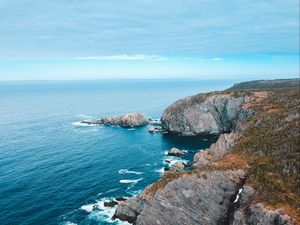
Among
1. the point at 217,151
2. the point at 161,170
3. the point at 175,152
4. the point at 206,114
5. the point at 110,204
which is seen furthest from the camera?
the point at 206,114

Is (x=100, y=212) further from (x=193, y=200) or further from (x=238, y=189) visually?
(x=238, y=189)

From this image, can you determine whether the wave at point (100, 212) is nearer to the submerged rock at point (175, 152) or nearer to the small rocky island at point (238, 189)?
the small rocky island at point (238, 189)

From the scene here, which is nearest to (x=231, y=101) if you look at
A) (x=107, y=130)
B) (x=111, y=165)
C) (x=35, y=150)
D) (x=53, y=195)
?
(x=107, y=130)

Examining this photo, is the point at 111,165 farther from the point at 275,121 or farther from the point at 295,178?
the point at 295,178

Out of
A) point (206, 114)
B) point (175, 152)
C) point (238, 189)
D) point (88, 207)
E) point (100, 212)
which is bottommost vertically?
point (100, 212)

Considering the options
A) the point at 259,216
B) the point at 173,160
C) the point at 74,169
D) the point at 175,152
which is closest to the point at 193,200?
the point at 259,216

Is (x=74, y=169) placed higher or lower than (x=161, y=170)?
higher

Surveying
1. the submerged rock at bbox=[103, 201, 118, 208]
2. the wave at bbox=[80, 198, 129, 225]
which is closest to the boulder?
the submerged rock at bbox=[103, 201, 118, 208]

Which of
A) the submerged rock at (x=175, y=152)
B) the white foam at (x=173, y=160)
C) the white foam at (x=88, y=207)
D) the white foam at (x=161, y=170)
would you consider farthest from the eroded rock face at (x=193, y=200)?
the submerged rock at (x=175, y=152)
